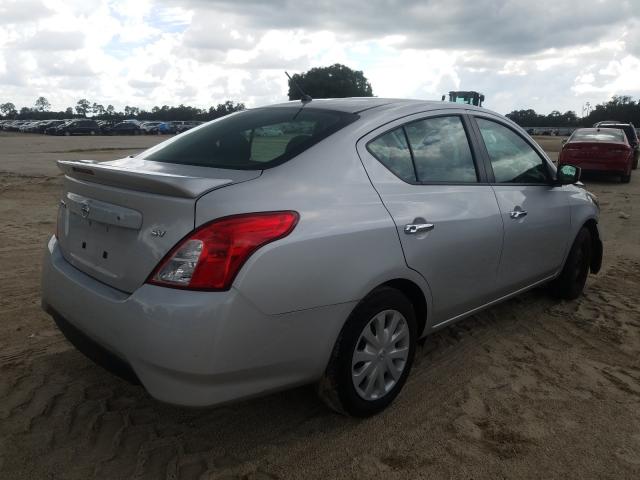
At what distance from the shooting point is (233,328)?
220cm

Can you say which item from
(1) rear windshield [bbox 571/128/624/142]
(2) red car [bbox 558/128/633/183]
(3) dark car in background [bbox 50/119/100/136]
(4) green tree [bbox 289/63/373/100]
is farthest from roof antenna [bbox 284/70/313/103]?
(4) green tree [bbox 289/63/373/100]

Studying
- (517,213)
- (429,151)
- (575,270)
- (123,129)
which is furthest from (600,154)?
(123,129)

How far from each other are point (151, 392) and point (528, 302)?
11.5 feet

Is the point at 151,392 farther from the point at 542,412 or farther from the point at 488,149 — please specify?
the point at 488,149

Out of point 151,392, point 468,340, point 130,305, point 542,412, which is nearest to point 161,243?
point 130,305

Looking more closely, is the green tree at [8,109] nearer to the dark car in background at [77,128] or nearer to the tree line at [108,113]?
the tree line at [108,113]

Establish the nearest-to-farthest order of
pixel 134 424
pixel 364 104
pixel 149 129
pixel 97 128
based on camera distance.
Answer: pixel 134 424 → pixel 364 104 → pixel 97 128 → pixel 149 129

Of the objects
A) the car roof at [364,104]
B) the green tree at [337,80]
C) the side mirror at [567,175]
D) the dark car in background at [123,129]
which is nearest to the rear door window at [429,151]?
the car roof at [364,104]

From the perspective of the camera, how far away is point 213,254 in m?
2.19

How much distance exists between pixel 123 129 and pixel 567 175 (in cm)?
5259

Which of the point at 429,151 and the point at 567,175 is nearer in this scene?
the point at 429,151

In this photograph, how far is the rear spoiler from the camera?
2256 millimetres

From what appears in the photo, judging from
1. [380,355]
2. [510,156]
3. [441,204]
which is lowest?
[380,355]

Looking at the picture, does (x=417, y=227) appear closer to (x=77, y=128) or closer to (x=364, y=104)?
(x=364, y=104)
